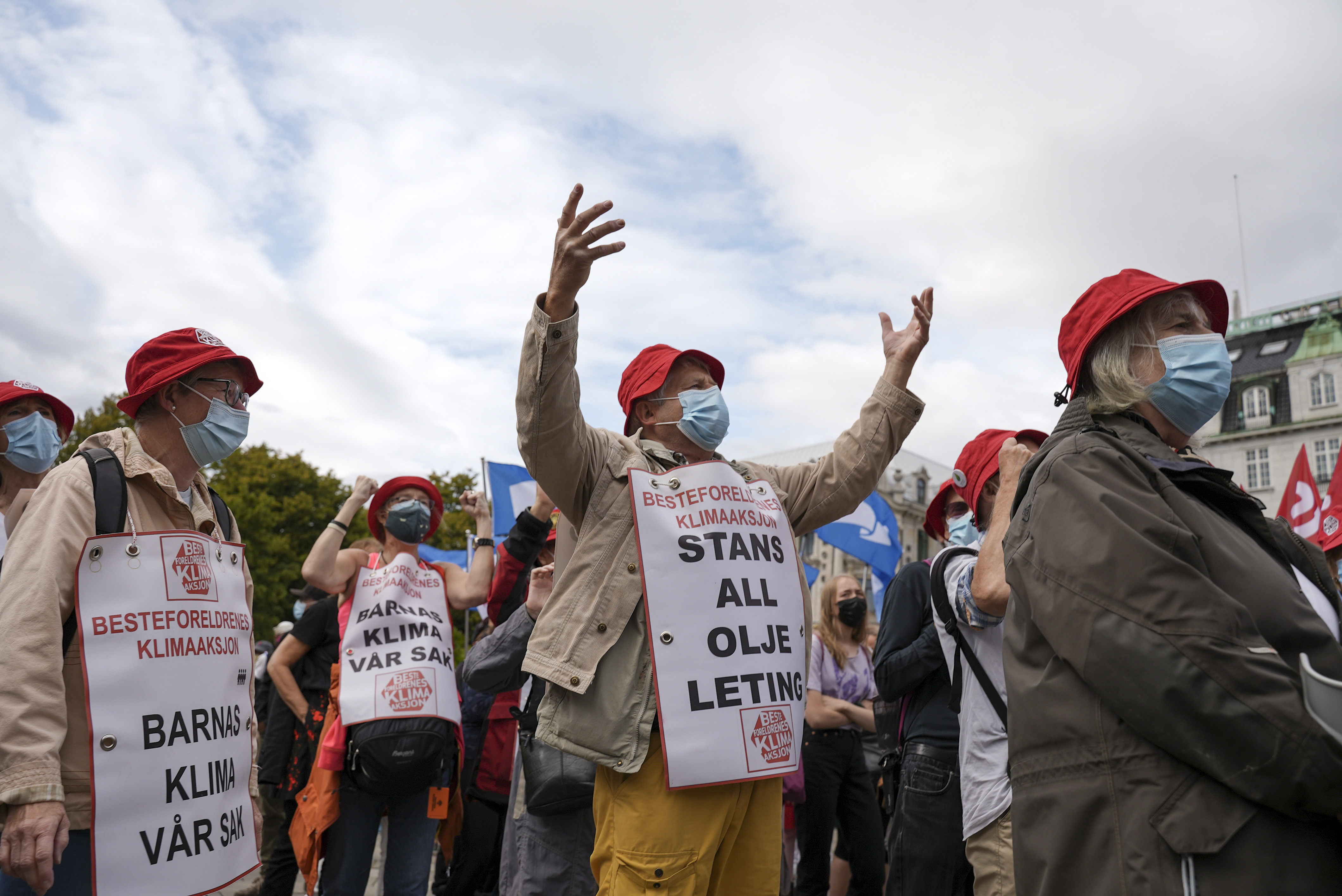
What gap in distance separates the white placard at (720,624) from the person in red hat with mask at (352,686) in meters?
2.31

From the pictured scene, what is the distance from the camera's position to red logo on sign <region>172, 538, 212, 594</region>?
3229 mm

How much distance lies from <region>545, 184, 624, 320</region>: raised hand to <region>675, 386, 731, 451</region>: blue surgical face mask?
82 cm

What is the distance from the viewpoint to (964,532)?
171 inches

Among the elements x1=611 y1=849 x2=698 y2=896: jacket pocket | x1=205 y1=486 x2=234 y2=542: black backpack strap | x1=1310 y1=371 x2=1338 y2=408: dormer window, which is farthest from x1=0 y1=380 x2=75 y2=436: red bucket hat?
x1=1310 y1=371 x2=1338 y2=408: dormer window

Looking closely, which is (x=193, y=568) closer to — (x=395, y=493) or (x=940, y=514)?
(x=395, y=493)

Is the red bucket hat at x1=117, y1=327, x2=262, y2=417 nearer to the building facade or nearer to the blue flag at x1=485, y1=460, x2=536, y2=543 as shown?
the blue flag at x1=485, y1=460, x2=536, y2=543

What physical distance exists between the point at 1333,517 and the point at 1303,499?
84.8 inches

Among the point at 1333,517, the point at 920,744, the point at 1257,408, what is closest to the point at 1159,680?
the point at 920,744

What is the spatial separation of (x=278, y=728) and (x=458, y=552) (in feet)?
33.1

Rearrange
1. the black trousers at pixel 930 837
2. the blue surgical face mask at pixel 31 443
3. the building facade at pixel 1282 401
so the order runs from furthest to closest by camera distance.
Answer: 1. the building facade at pixel 1282 401
2. the blue surgical face mask at pixel 31 443
3. the black trousers at pixel 930 837

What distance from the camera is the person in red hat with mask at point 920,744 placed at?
396cm

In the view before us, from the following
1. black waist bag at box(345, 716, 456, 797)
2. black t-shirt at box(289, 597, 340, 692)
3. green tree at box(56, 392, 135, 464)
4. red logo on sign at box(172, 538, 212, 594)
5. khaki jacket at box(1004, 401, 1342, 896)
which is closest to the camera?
khaki jacket at box(1004, 401, 1342, 896)

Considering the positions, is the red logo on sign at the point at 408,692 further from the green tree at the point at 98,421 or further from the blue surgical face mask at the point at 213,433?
the green tree at the point at 98,421

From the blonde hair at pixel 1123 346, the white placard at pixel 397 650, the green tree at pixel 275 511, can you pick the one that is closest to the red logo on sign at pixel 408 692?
the white placard at pixel 397 650
